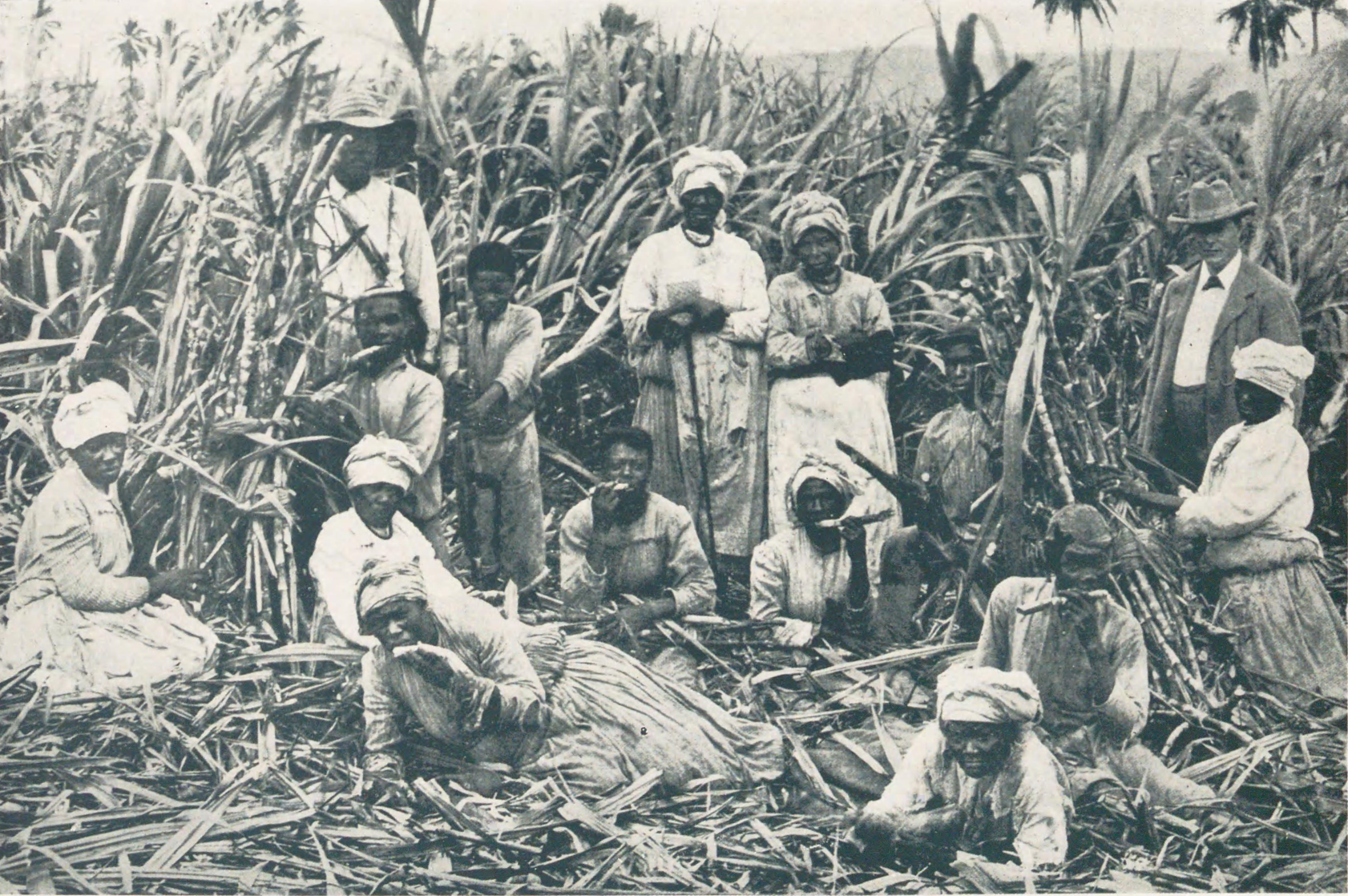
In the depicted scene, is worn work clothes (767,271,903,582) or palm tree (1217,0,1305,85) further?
palm tree (1217,0,1305,85)

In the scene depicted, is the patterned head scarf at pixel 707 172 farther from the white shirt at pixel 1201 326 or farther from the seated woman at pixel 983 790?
the seated woman at pixel 983 790

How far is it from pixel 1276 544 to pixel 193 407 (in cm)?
395

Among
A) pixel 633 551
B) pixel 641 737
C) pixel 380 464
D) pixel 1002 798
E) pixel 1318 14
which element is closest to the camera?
pixel 1002 798

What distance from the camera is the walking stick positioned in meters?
4.91

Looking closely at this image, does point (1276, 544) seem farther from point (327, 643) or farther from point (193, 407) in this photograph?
point (193, 407)

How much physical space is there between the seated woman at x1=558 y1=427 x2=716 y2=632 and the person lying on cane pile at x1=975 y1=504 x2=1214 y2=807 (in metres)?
1.04

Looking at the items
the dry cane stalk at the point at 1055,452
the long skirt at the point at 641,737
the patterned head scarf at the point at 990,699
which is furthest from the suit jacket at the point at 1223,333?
the long skirt at the point at 641,737

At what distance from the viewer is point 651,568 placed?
4789 millimetres

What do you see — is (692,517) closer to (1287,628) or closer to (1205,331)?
(1205,331)

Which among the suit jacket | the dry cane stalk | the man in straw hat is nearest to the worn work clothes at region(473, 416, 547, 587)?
the man in straw hat

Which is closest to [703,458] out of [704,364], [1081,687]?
[704,364]

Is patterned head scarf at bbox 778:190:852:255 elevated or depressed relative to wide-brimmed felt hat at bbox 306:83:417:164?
depressed

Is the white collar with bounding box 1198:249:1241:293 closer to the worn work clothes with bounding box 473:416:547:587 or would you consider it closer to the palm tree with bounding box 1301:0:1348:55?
the palm tree with bounding box 1301:0:1348:55

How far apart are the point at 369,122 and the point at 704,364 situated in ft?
5.03
